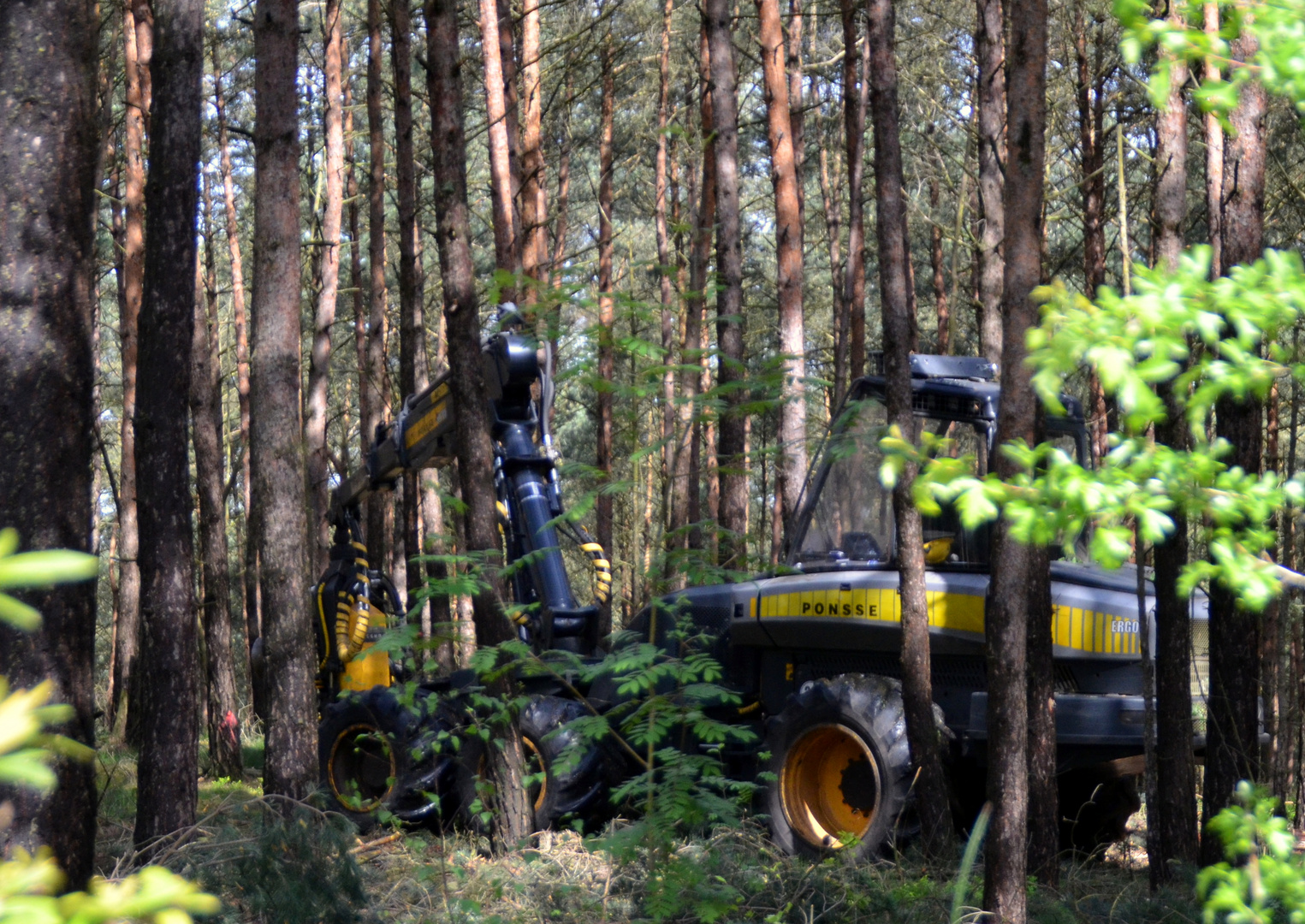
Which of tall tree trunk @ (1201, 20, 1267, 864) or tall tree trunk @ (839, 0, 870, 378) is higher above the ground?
tall tree trunk @ (839, 0, 870, 378)

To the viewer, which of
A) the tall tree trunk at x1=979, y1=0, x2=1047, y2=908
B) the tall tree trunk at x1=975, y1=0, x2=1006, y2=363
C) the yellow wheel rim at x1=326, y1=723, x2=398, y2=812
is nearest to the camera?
the tall tree trunk at x1=979, y1=0, x2=1047, y2=908

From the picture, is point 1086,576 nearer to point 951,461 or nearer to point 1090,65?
point 951,461

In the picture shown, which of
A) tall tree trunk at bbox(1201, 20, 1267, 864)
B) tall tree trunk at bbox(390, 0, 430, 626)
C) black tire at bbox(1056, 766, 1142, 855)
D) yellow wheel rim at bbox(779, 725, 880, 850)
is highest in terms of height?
tall tree trunk at bbox(390, 0, 430, 626)

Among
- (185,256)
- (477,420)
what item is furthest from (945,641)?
(185,256)

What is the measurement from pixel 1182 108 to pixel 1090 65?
44.6 feet

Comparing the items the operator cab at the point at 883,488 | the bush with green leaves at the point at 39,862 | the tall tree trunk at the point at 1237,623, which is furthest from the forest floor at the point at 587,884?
the bush with green leaves at the point at 39,862

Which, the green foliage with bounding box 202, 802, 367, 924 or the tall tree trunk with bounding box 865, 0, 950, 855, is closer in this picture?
the green foliage with bounding box 202, 802, 367, 924

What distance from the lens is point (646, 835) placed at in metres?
4.89

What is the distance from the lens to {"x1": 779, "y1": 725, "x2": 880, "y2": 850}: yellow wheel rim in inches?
296

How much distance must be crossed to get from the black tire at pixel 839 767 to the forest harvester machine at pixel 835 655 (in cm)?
1

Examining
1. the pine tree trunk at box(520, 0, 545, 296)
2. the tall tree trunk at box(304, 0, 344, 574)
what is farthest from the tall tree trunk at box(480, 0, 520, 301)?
the tall tree trunk at box(304, 0, 344, 574)

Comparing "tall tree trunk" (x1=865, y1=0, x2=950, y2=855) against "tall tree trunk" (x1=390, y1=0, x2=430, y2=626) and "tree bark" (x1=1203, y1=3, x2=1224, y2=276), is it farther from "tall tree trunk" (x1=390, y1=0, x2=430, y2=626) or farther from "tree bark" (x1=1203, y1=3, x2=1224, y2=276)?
"tall tree trunk" (x1=390, y1=0, x2=430, y2=626)

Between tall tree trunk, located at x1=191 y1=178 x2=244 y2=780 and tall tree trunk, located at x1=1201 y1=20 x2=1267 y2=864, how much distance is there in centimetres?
986

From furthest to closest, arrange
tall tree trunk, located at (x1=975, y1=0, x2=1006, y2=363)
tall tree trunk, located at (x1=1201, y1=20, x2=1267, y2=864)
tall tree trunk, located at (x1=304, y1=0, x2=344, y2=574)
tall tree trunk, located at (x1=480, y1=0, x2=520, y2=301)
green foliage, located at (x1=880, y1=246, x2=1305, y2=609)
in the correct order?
1. tall tree trunk, located at (x1=304, y1=0, x2=344, y2=574)
2. tall tree trunk, located at (x1=480, y1=0, x2=520, y2=301)
3. tall tree trunk, located at (x1=975, y1=0, x2=1006, y2=363)
4. tall tree trunk, located at (x1=1201, y1=20, x2=1267, y2=864)
5. green foliage, located at (x1=880, y1=246, x2=1305, y2=609)
